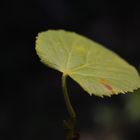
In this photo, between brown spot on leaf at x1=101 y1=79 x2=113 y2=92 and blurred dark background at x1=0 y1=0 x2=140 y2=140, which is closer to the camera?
brown spot on leaf at x1=101 y1=79 x2=113 y2=92

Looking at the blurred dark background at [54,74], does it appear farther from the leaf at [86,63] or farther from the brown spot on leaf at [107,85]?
the brown spot on leaf at [107,85]

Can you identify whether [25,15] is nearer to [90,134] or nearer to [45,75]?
[45,75]

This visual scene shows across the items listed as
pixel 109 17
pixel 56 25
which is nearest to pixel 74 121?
pixel 56 25

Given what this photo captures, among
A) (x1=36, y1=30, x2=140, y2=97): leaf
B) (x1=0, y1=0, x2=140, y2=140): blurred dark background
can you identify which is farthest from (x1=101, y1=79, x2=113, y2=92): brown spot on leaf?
(x1=0, y1=0, x2=140, y2=140): blurred dark background

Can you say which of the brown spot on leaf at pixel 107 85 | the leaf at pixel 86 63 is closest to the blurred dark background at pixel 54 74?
the leaf at pixel 86 63

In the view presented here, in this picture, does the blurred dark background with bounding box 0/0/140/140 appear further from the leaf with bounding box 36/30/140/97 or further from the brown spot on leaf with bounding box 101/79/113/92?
→ the brown spot on leaf with bounding box 101/79/113/92

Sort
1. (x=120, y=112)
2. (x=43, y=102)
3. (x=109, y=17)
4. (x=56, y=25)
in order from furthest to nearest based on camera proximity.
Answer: (x=109, y=17) < (x=56, y=25) < (x=43, y=102) < (x=120, y=112)
